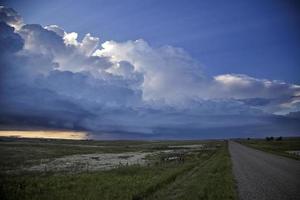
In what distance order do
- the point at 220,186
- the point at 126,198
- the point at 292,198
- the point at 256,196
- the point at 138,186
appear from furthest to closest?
the point at 138,186 < the point at 220,186 < the point at 126,198 < the point at 256,196 < the point at 292,198

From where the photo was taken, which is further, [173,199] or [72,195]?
[72,195]

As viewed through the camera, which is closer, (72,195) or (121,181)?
(72,195)

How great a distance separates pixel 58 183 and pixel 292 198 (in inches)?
652

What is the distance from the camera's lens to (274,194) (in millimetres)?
16766

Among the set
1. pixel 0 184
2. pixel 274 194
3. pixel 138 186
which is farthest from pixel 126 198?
pixel 0 184

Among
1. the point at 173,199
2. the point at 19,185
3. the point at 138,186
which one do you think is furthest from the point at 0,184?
the point at 173,199

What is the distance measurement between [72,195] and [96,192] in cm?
153

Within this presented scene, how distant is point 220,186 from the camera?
1997 cm

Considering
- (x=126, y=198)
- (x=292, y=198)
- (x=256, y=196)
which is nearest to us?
(x=292, y=198)

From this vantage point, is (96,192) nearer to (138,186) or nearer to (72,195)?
(72,195)

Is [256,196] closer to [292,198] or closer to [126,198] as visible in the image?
[292,198]

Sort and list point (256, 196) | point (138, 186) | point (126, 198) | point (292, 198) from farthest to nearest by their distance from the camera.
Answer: point (138, 186)
point (126, 198)
point (256, 196)
point (292, 198)

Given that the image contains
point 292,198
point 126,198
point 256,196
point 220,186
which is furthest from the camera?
point 220,186

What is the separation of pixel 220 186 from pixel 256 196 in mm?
3597
